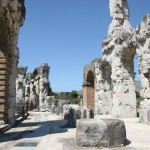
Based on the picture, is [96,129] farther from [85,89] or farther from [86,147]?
[85,89]

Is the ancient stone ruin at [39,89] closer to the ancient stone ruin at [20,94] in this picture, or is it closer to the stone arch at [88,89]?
the ancient stone ruin at [20,94]

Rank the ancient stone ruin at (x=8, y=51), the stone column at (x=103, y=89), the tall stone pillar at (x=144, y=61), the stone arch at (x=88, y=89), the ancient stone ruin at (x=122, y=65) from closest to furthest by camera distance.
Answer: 1. the ancient stone ruin at (x=8, y=51)
2. the tall stone pillar at (x=144, y=61)
3. the ancient stone ruin at (x=122, y=65)
4. the stone column at (x=103, y=89)
5. the stone arch at (x=88, y=89)

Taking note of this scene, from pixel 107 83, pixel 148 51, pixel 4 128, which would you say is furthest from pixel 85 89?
pixel 4 128

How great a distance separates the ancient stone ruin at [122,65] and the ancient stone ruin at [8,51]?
525 centimetres

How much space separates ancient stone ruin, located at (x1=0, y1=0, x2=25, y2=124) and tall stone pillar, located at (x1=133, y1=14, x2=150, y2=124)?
16.8 ft

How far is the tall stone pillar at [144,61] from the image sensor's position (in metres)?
11.9

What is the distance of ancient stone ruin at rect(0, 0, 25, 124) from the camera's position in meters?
9.30

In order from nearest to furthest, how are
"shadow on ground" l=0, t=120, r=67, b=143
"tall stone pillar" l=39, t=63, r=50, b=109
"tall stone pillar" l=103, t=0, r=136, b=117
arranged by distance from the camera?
"shadow on ground" l=0, t=120, r=67, b=143, "tall stone pillar" l=103, t=0, r=136, b=117, "tall stone pillar" l=39, t=63, r=50, b=109

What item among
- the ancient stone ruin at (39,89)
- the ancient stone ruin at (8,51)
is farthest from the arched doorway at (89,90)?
the ancient stone ruin at (8,51)

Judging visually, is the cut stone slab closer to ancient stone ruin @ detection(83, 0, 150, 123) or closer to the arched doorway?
ancient stone ruin @ detection(83, 0, 150, 123)

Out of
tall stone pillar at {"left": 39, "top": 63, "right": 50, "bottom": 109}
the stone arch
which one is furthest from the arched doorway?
tall stone pillar at {"left": 39, "top": 63, "right": 50, "bottom": 109}

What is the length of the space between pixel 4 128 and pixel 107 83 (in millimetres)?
11811

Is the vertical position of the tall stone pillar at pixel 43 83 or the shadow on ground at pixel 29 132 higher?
the tall stone pillar at pixel 43 83

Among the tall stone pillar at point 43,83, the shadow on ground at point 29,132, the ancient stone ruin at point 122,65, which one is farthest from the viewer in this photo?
the tall stone pillar at point 43,83
